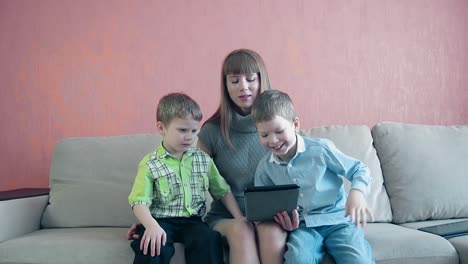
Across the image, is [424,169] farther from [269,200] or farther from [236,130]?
[269,200]

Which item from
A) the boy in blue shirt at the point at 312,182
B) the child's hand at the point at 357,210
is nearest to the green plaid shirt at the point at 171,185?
the boy in blue shirt at the point at 312,182

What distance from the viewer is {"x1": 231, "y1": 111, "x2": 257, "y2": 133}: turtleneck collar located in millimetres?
1829

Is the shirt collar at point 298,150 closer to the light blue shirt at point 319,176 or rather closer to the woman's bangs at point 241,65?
the light blue shirt at point 319,176

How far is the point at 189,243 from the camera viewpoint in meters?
1.50

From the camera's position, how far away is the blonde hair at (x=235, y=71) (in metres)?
1.77

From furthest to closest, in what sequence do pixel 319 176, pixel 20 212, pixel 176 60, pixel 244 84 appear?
pixel 176 60 → pixel 20 212 → pixel 244 84 → pixel 319 176

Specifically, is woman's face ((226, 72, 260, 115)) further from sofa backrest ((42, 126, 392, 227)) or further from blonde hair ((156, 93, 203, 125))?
sofa backrest ((42, 126, 392, 227))

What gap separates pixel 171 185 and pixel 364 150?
2.99 ft

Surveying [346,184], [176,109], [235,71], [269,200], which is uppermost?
[235,71]

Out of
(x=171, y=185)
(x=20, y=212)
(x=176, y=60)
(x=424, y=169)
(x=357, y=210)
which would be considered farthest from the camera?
(x=176, y=60)

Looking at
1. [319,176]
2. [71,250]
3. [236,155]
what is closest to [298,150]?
[319,176]

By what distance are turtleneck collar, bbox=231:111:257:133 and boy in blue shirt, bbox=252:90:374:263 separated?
23 centimetres

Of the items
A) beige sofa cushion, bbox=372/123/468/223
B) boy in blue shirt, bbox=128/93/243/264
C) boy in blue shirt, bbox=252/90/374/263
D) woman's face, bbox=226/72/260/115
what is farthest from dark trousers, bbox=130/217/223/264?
beige sofa cushion, bbox=372/123/468/223

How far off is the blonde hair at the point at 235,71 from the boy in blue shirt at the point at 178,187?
160mm
